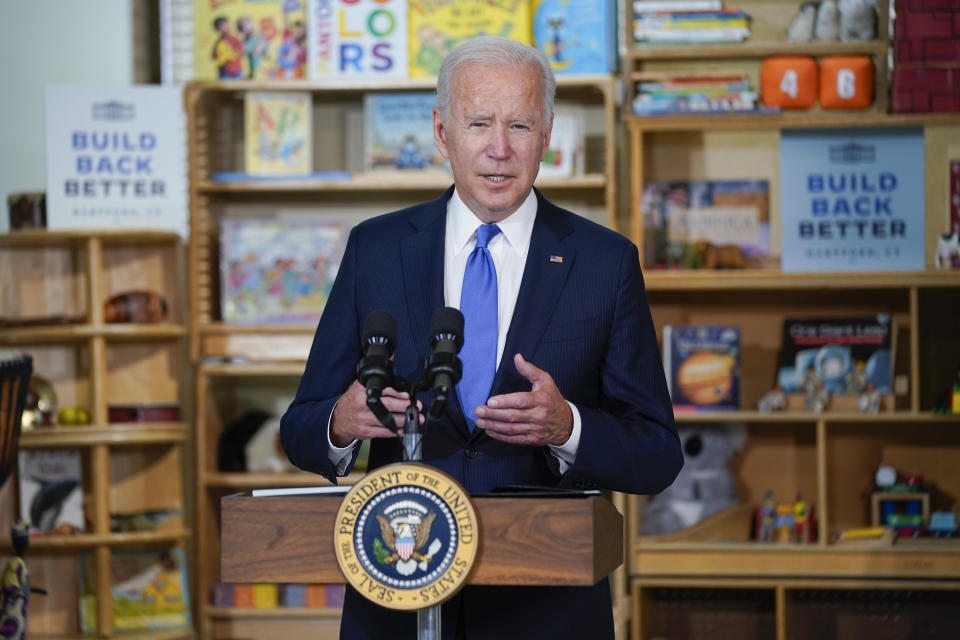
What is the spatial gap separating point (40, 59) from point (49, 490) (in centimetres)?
160

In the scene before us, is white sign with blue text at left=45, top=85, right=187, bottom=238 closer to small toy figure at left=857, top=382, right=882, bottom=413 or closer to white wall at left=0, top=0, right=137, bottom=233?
white wall at left=0, top=0, right=137, bottom=233

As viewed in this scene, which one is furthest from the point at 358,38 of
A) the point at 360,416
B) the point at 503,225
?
the point at 360,416

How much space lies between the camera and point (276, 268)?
166 inches

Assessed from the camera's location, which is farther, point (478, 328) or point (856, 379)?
point (856, 379)

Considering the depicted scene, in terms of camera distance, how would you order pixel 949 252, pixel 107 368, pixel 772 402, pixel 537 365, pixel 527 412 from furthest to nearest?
pixel 107 368 → pixel 772 402 → pixel 949 252 → pixel 537 365 → pixel 527 412

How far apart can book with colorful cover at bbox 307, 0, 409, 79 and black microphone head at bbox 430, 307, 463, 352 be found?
2858 millimetres

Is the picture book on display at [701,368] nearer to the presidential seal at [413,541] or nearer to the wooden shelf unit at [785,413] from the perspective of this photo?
the wooden shelf unit at [785,413]

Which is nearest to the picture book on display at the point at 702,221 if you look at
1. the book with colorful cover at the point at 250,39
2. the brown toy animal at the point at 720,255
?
the brown toy animal at the point at 720,255

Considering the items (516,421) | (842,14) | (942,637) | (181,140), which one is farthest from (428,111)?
(516,421)

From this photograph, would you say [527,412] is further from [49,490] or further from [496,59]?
[49,490]

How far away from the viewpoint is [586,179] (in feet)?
13.3

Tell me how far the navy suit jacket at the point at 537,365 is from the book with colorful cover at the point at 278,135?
2.42 meters

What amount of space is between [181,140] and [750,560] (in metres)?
2.46

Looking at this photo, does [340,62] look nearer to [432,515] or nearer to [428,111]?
[428,111]
